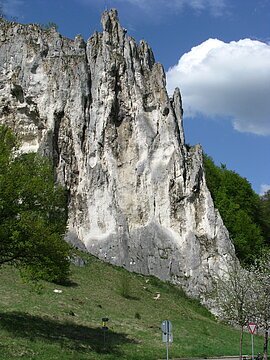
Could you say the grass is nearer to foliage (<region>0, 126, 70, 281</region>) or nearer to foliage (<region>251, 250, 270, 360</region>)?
foliage (<region>0, 126, 70, 281</region>)

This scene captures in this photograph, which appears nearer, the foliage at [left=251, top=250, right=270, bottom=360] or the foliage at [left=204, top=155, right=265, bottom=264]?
the foliage at [left=251, top=250, right=270, bottom=360]

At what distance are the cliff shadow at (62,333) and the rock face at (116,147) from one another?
21.1m

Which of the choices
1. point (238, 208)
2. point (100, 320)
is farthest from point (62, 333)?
point (238, 208)

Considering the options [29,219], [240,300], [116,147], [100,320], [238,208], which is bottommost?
[100,320]

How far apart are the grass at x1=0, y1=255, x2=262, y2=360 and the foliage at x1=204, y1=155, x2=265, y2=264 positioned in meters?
14.7

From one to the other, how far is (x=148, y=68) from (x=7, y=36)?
1649 centimetres

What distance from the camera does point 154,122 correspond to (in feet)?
182

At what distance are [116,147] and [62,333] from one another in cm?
3168

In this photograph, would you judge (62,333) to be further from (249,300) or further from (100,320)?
(249,300)

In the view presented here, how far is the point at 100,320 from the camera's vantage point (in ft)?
97.5

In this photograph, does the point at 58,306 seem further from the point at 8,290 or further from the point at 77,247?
the point at 77,247

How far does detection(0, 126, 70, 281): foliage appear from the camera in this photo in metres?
22.1

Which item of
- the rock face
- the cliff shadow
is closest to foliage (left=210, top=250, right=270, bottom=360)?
the cliff shadow

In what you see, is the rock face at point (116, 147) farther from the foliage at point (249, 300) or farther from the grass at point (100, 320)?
the foliage at point (249, 300)
